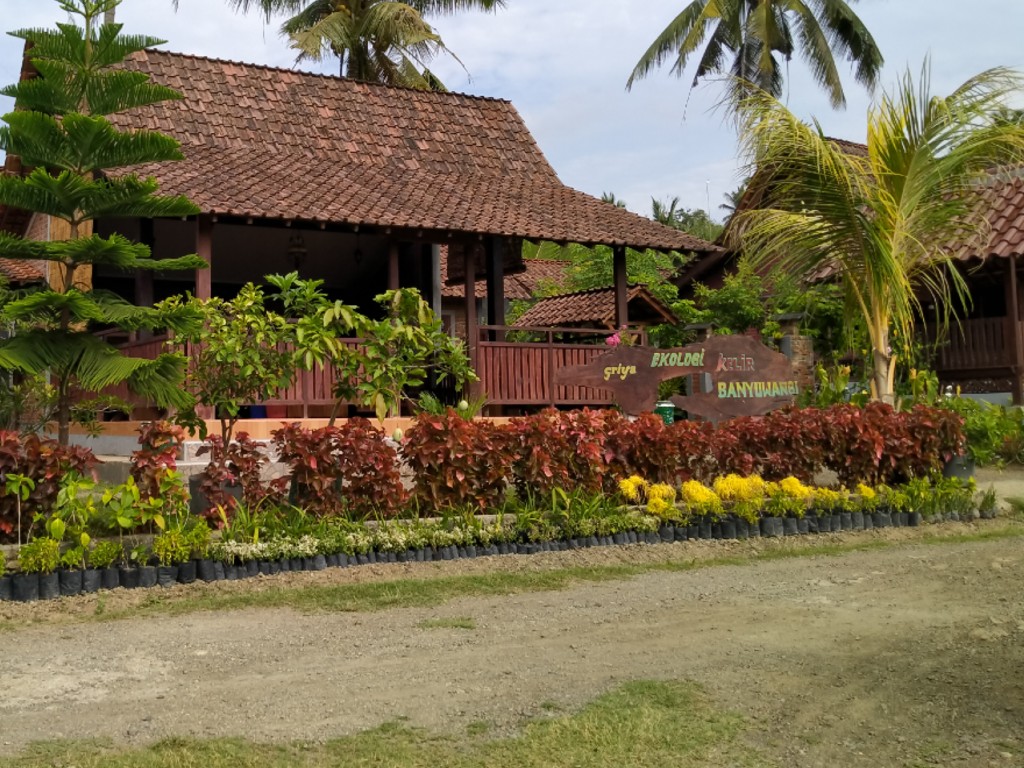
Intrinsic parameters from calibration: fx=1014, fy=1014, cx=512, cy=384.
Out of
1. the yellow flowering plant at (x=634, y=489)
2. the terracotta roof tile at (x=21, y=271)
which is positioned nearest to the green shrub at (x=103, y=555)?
the yellow flowering plant at (x=634, y=489)

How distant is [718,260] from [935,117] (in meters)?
15.3

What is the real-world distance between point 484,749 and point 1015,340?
15578 mm

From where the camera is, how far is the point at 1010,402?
1675cm

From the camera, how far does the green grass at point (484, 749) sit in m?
3.57

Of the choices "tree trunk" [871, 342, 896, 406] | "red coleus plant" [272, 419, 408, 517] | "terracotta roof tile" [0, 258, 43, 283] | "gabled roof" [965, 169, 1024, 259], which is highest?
"gabled roof" [965, 169, 1024, 259]

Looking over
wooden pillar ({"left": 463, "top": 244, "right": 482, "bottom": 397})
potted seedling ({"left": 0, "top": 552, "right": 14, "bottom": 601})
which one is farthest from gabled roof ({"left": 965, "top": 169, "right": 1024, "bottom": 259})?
potted seedling ({"left": 0, "top": 552, "right": 14, "bottom": 601})

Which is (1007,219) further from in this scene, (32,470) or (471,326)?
(32,470)

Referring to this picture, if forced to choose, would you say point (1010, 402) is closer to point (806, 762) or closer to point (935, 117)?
point (935, 117)

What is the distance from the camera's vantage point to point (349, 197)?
1277cm

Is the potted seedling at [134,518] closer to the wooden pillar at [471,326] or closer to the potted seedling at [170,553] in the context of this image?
the potted seedling at [170,553]

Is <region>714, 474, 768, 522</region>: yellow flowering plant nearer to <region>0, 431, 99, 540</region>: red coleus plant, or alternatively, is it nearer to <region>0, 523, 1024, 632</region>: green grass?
<region>0, 523, 1024, 632</region>: green grass

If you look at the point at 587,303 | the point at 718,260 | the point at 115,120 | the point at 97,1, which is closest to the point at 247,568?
the point at 97,1

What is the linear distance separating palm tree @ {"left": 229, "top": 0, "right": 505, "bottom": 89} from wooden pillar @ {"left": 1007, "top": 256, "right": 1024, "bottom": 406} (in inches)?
556

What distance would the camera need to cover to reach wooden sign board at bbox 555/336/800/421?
10094 millimetres
